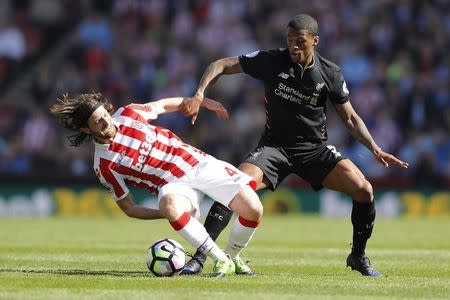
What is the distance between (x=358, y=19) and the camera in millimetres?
25781

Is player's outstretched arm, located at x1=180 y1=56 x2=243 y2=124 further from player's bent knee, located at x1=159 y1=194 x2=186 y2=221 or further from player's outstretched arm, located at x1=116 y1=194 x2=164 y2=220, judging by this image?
player's outstretched arm, located at x1=116 y1=194 x2=164 y2=220

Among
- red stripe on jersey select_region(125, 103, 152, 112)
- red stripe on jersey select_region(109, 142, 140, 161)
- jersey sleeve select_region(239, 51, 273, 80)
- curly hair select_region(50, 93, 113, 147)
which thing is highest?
jersey sleeve select_region(239, 51, 273, 80)

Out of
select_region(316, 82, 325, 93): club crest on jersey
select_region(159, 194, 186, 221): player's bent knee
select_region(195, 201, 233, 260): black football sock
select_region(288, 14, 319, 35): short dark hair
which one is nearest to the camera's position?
select_region(159, 194, 186, 221): player's bent knee

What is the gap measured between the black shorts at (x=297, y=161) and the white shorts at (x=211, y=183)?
0.77 metres

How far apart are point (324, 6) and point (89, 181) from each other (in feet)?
23.2

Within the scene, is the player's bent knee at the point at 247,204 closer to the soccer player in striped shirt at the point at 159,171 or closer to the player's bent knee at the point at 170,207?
the soccer player in striped shirt at the point at 159,171

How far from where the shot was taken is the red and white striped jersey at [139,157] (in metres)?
9.73

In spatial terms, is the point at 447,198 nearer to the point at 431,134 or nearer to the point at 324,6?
the point at 431,134

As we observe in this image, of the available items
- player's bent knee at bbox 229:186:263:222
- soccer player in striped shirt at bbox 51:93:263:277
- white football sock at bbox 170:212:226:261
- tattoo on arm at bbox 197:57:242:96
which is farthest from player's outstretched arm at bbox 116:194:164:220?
tattoo on arm at bbox 197:57:242:96

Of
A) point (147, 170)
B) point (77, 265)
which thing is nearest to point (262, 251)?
point (77, 265)

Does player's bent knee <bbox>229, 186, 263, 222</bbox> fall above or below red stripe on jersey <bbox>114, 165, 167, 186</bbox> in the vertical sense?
above

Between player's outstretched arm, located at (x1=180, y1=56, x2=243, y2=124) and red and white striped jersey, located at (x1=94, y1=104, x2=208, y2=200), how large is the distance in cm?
30

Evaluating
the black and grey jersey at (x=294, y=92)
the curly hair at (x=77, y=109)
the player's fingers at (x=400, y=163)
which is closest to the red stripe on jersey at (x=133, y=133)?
the curly hair at (x=77, y=109)

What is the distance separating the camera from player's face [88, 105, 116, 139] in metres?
9.72
